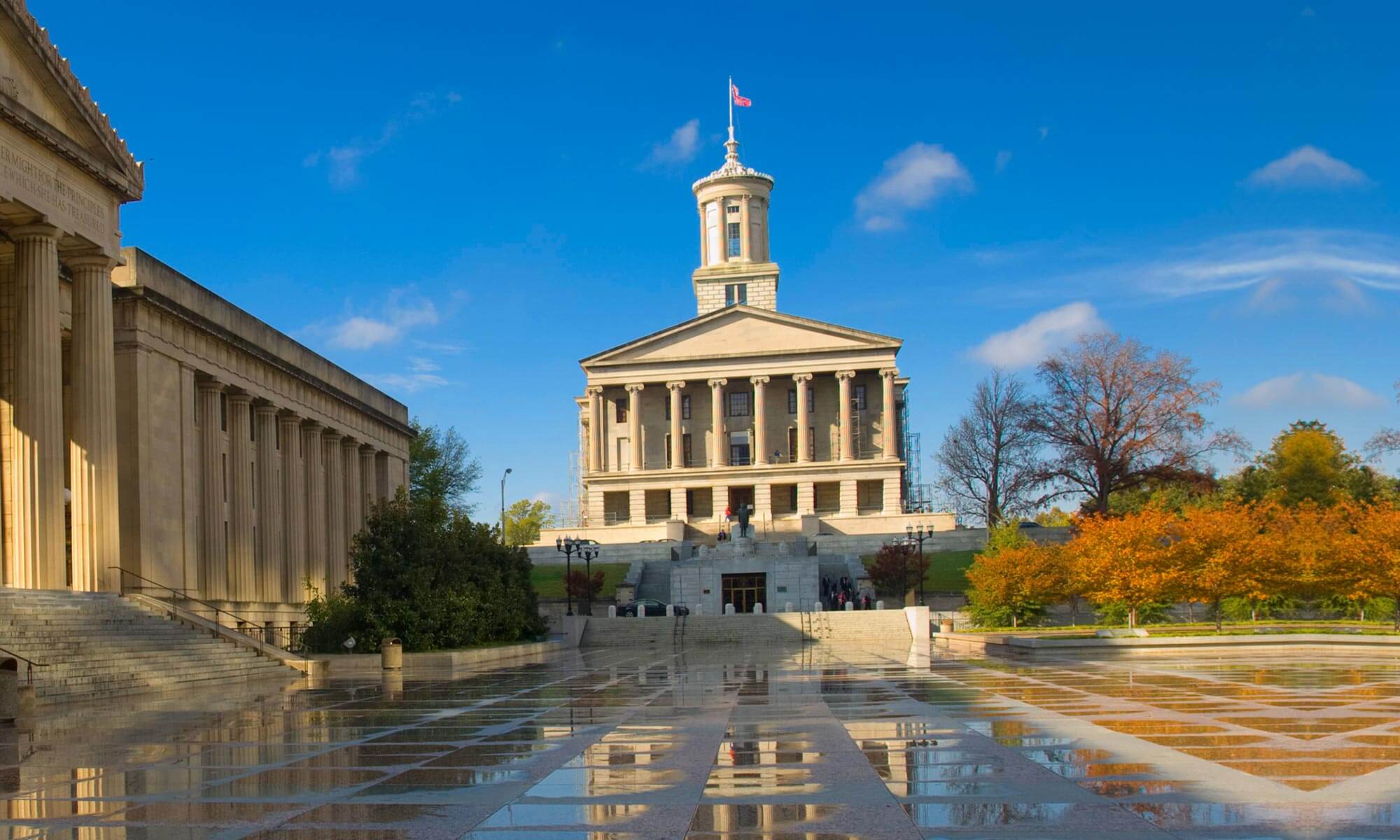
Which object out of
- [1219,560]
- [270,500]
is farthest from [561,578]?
[1219,560]

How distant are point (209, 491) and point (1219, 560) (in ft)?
102

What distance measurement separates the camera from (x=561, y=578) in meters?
72.7

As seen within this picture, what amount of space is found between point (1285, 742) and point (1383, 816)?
4.37 meters

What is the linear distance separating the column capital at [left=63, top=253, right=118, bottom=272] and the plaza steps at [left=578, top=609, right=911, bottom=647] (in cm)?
2379

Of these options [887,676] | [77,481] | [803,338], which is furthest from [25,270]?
[803,338]

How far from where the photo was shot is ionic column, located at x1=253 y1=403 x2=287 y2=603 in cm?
4741

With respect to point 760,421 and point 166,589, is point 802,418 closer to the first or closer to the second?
point 760,421

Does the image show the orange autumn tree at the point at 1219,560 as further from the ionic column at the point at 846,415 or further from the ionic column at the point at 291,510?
the ionic column at the point at 846,415

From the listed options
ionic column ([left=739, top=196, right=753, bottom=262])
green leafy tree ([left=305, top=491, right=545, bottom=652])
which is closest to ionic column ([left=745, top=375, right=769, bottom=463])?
ionic column ([left=739, top=196, right=753, bottom=262])

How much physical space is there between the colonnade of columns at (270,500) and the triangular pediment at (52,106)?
391 inches

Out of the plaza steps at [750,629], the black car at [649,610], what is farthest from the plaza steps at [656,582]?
the plaza steps at [750,629]

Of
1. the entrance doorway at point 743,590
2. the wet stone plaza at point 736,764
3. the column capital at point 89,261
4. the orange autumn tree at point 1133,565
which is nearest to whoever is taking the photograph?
the wet stone plaza at point 736,764

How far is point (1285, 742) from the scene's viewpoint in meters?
13.1

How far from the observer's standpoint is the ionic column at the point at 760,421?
94812mm
